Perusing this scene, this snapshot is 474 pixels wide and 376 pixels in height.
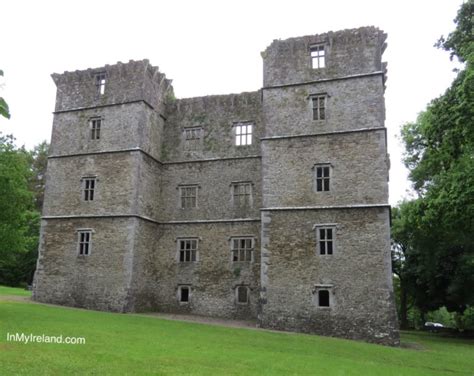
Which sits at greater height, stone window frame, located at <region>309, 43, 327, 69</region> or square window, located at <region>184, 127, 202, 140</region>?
stone window frame, located at <region>309, 43, 327, 69</region>

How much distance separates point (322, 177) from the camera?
79.4 ft

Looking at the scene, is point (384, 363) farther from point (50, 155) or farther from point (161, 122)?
point (50, 155)

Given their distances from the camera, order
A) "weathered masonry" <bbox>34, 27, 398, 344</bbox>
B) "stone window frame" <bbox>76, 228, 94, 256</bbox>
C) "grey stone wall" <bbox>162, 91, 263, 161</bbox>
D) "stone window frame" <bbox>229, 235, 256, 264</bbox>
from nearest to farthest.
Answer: "weathered masonry" <bbox>34, 27, 398, 344</bbox>
"stone window frame" <bbox>229, 235, 256, 264</bbox>
"stone window frame" <bbox>76, 228, 94, 256</bbox>
"grey stone wall" <bbox>162, 91, 263, 161</bbox>

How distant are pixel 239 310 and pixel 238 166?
8.40 m

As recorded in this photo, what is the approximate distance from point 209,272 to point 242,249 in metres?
2.38

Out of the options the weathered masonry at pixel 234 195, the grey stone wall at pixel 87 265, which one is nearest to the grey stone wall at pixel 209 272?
the weathered masonry at pixel 234 195

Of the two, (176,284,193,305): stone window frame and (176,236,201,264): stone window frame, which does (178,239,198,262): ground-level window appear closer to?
(176,236,201,264): stone window frame

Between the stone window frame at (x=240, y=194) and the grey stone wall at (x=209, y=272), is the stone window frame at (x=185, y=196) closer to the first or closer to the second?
the grey stone wall at (x=209, y=272)

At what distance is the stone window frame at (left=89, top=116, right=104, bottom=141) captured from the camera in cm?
2874

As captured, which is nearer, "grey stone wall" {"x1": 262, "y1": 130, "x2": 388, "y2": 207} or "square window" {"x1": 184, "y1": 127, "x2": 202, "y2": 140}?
"grey stone wall" {"x1": 262, "y1": 130, "x2": 388, "y2": 207}

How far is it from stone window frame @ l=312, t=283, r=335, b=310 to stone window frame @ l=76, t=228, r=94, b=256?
12.9 metres

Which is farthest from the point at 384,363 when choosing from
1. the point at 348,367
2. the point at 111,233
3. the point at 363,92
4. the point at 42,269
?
the point at 42,269

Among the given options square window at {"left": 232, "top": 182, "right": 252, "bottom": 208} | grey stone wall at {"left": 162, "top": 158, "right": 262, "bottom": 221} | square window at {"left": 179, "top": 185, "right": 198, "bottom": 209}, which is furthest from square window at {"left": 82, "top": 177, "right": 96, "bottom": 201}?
square window at {"left": 232, "top": 182, "right": 252, "bottom": 208}

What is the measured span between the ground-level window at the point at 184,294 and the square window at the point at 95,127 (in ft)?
34.1
